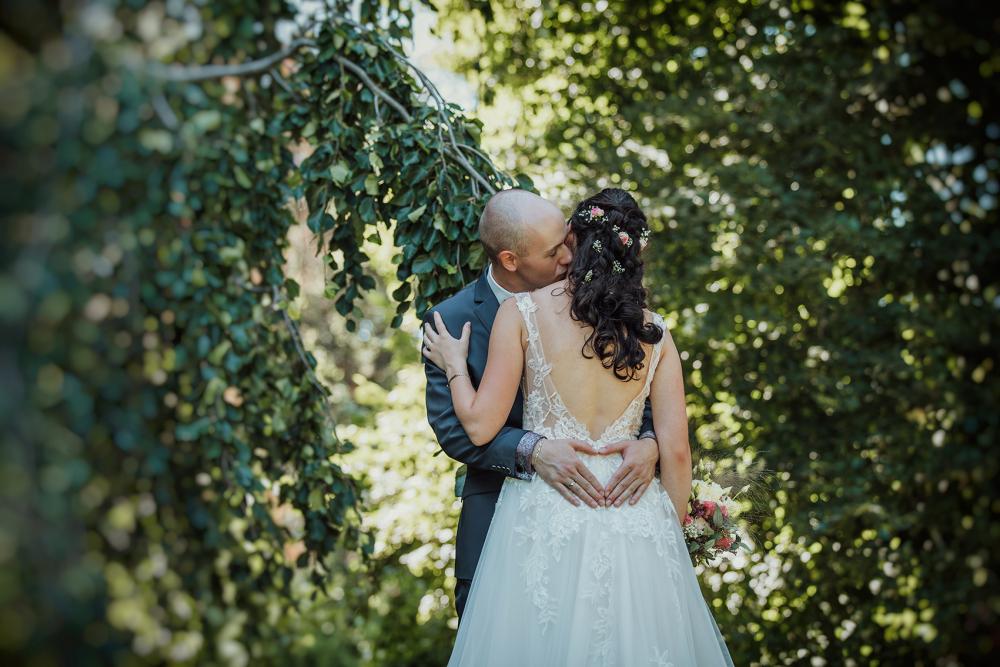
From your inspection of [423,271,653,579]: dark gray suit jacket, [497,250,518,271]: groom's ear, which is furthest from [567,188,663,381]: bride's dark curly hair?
[423,271,653,579]: dark gray suit jacket

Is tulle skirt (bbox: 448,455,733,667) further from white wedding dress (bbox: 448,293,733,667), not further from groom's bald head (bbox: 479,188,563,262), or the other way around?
groom's bald head (bbox: 479,188,563,262)

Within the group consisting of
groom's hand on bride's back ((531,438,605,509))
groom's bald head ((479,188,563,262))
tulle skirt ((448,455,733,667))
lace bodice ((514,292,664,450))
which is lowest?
tulle skirt ((448,455,733,667))

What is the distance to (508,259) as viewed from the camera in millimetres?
2695

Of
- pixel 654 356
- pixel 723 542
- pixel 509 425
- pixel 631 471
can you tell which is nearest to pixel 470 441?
pixel 509 425

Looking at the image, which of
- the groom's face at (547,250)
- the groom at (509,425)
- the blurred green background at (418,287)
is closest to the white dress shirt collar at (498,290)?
the groom at (509,425)

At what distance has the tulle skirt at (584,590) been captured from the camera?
2.32 metres

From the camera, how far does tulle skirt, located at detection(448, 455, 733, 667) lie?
2.32 metres

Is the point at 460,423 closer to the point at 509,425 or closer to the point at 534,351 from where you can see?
the point at 509,425

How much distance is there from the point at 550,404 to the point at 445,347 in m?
0.35

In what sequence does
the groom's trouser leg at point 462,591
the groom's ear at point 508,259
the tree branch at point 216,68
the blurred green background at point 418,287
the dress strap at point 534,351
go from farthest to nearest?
the groom's trouser leg at point 462,591 < the groom's ear at point 508,259 < the dress strap at point 534,351 < the tree branch at point 216,68 < the blurred green background at point 418,287

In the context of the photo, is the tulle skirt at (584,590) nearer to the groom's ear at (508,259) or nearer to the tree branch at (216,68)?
the groom's ear at (508,259)

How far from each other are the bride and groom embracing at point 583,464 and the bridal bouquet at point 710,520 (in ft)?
0.30

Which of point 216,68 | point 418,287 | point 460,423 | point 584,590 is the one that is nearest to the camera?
point 216,68

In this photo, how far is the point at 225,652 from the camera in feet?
6.21
